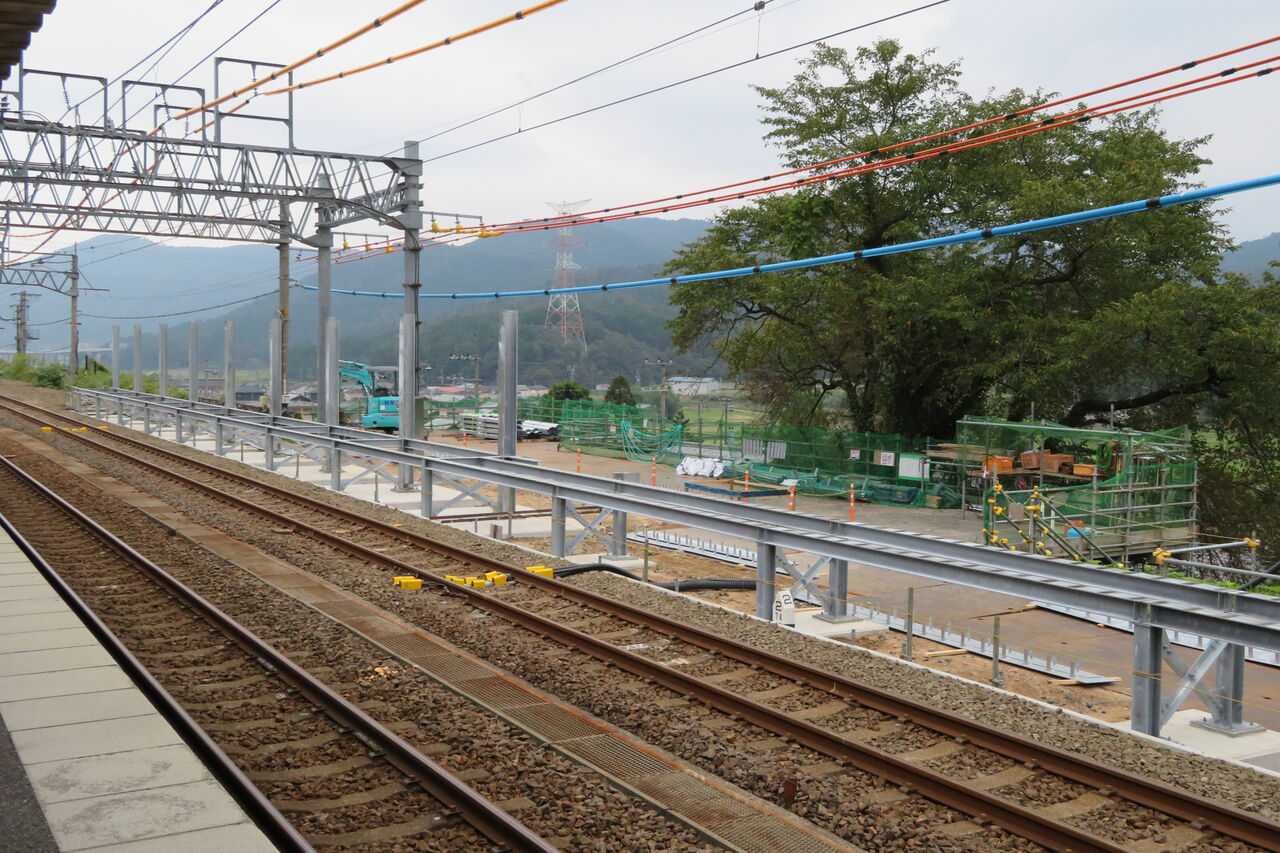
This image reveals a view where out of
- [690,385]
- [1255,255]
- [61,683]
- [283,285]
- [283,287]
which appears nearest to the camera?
[61,683]

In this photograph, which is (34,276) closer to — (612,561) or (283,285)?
(283,285)

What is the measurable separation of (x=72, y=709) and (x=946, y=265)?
29546 millimetres

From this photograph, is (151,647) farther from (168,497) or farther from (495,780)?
(168,497)

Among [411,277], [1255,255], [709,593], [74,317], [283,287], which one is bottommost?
[709,593]

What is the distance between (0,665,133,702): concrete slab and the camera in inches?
294

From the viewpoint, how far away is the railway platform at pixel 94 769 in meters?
5.14

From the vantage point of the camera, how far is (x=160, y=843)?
16.5ft

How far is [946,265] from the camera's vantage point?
107ft

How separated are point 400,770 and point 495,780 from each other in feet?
2.14

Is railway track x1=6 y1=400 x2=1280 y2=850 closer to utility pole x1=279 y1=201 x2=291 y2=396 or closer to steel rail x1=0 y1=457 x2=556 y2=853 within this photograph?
steel rail x1=0 y1=457 x2=556 y2=853

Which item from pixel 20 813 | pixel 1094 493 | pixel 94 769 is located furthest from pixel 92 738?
pixel 1094 493

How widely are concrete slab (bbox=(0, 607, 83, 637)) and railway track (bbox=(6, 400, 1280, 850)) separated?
413cm

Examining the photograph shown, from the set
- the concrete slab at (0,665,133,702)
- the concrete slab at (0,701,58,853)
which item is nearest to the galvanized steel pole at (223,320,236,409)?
the concrete slab at (0,665,133,702)

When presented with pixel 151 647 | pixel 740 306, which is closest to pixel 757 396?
pixel 740 306
